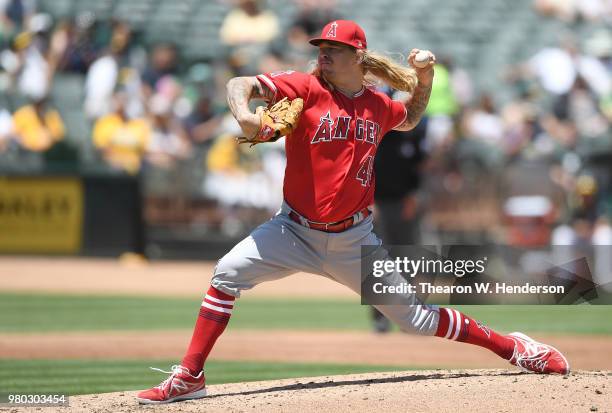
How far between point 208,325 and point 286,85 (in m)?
1.35

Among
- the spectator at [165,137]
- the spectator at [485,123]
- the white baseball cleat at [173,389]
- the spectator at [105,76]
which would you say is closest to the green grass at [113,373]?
the white baseball cleat at [173,389]

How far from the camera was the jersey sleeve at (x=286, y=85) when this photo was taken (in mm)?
5664

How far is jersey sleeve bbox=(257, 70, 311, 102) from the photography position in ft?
18.6

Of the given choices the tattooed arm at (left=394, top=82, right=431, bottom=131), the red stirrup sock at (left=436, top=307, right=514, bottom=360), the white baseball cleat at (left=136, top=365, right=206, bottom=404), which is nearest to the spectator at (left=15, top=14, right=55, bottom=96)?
the tattooed arm at (left=394, top=82, right=431, bottom=131)

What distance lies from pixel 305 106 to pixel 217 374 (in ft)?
8.77

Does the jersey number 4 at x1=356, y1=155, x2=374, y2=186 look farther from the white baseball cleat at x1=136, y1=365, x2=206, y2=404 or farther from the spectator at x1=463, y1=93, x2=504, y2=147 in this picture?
the spectator at x1=463, y1=93, x2=504, y2=147

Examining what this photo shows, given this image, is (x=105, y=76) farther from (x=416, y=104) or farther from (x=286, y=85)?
(x=286, y=85)

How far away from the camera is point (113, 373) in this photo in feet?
25.5

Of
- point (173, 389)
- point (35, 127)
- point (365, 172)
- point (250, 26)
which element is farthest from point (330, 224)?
point (250, 26)

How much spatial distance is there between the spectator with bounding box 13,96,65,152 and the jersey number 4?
427 inches

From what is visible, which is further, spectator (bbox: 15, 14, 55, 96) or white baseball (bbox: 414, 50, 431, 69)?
spectator (bbox: 15, 14, 55, 96)

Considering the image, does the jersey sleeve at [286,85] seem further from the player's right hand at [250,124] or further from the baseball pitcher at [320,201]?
the player's right hand at [250,124]

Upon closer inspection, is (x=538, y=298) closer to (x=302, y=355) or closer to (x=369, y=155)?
(x=369, y=155)

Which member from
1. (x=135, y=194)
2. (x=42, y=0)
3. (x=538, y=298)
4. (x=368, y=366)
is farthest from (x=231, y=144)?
(x=538, y=298)
